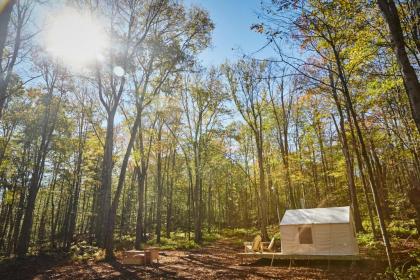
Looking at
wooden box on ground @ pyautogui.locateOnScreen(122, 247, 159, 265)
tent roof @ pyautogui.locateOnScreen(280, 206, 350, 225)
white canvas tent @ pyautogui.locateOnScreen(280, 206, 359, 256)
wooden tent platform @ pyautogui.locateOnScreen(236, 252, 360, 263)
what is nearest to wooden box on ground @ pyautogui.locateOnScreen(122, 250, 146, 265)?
wooden box on ground @ pyautogui.locateOnScreen(122, 247, 159, 265)

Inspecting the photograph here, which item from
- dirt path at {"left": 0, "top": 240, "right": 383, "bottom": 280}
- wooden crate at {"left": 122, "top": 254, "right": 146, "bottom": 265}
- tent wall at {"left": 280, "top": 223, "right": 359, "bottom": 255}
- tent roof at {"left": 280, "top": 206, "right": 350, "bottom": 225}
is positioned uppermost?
tent roof at {"left": 280, "top": 206, "right": 350, "bottom": 225}

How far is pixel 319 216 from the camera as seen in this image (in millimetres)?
12445

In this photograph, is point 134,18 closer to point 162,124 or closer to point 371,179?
point 162,124

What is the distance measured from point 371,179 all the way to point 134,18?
1413cm

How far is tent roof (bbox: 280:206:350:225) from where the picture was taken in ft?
38.5

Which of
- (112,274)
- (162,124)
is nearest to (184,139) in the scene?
(162,124)

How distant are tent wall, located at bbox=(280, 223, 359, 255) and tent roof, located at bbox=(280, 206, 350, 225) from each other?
0.55 ft

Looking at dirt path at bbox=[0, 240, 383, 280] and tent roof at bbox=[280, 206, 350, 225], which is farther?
tent roof at bbox=[280, 206, 350, 225]

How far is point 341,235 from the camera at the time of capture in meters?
11.4

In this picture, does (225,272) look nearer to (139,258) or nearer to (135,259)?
(139,258)

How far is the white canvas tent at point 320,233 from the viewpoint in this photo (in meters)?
11.3

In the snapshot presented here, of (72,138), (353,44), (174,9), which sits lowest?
(353,44)

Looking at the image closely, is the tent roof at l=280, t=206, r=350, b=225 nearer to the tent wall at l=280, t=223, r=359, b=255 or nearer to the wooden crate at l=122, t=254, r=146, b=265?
the tent wall at l=280, t=223, r=359, b=255

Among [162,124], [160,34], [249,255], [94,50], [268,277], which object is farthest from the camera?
[162,124]
